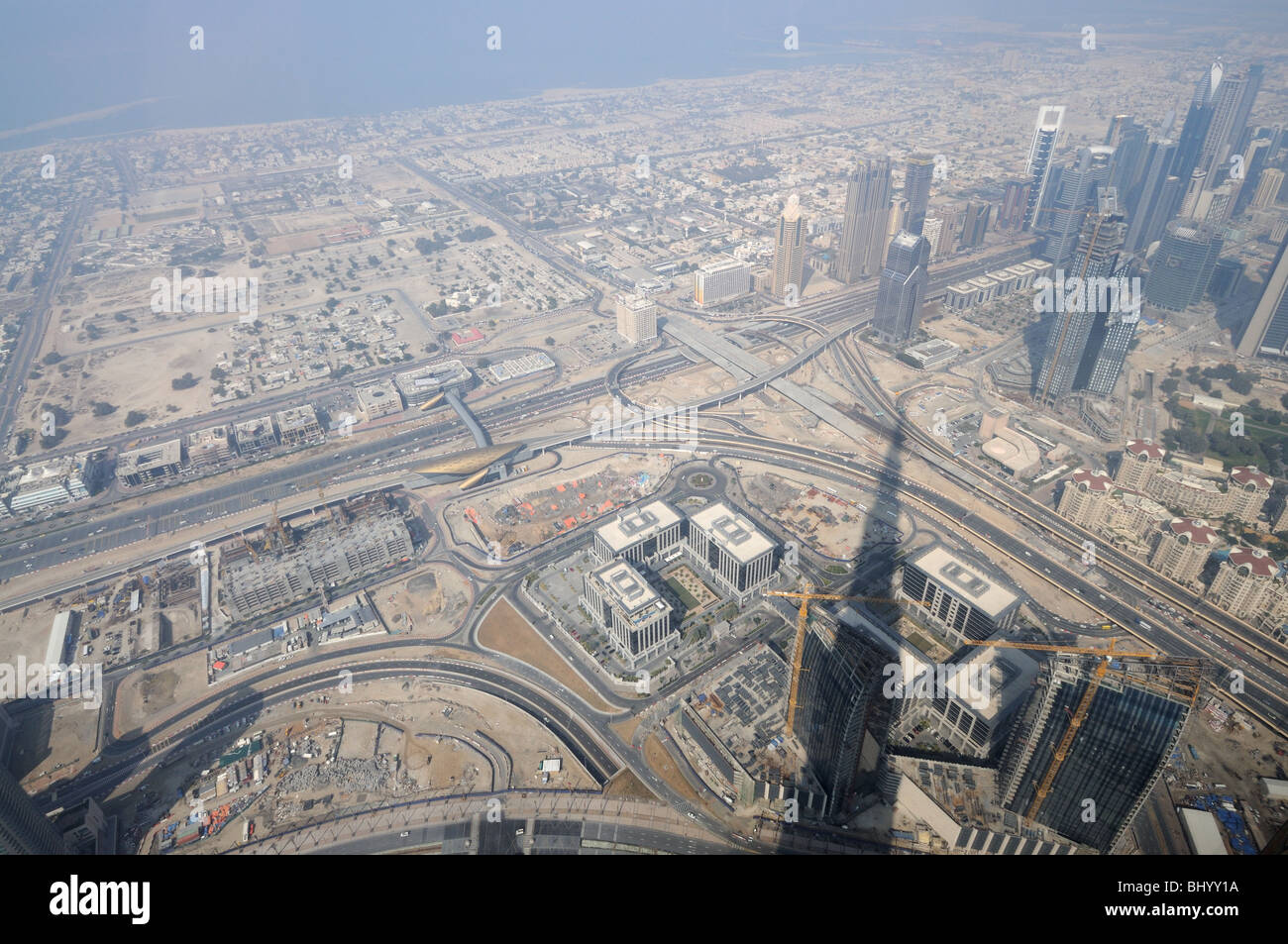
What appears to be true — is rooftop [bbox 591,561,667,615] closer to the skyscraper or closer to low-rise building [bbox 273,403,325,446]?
low-rise building [bbox 273,403,325,446]

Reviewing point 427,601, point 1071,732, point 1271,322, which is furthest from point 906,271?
point 427,601

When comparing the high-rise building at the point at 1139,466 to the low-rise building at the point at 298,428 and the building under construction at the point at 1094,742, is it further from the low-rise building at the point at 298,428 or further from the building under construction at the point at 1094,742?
the low-rise building at the point at 298,428

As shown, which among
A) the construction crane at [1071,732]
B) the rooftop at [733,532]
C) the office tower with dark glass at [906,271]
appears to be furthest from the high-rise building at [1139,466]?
the rooftop at [733,532]

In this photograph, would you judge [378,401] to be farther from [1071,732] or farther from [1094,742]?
[1094,742]

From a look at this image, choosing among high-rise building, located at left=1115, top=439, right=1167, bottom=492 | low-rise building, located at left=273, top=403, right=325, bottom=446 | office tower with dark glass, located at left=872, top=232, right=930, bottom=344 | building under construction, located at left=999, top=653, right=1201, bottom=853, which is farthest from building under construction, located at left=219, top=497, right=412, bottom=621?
high-rise building, located at left=1115, top=439, right=1167, bottom=492

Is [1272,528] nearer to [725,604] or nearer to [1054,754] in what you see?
[1054,754]

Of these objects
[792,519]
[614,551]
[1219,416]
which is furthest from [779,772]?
[1219,416]
